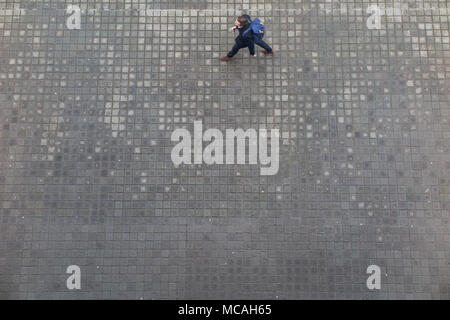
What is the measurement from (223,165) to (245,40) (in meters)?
2.05

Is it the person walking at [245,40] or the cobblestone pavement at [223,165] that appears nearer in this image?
the person walking at [245,40]

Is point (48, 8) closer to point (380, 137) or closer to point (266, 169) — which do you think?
point (266, 169)

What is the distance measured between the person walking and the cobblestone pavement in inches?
9.3

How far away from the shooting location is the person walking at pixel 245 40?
19.3ft

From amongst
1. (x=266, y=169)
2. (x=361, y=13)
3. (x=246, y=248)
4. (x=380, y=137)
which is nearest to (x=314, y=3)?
(x=361, y=13)

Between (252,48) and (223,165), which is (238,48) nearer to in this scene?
(252,48)

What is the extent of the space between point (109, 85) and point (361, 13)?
15.2 feet

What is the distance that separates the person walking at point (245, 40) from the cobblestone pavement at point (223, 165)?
0.24 meters

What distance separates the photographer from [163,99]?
22.0ft

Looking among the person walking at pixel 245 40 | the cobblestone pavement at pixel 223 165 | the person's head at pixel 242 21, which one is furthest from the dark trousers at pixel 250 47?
the person's head at pixel 242 21

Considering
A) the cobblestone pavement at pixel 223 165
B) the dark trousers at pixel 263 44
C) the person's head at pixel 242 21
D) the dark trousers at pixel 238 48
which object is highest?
the person's head at pixel 242 21

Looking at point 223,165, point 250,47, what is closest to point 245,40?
point 250,47

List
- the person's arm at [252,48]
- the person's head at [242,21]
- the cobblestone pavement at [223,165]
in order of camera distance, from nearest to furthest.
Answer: the person's head at [242,21] → the cobblestone pavement at [223,165] → the person's arm at [252,48]

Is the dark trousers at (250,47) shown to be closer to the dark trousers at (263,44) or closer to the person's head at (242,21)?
the dark trousers at (263,44)
